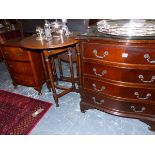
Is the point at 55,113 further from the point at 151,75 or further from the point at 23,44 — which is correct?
the point at 151,75

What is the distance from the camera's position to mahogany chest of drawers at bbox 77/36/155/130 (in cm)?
147

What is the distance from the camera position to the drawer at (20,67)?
98.5 inches

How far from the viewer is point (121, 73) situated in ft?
5.32

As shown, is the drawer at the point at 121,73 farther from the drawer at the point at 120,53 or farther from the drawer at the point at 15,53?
the drawer at the point at 15,53

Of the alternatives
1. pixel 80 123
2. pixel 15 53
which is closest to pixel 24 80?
pixel 15 53

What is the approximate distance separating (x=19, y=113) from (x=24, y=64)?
76cm

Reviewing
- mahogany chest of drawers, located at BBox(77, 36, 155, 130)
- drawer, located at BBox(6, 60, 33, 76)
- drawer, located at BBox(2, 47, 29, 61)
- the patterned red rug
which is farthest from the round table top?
the patterned red rug

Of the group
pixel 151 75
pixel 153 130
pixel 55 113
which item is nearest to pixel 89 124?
pixel 55 113

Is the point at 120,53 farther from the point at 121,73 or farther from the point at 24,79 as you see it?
the point at 24,79

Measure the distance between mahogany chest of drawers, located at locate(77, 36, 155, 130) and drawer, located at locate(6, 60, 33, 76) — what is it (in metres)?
1.01

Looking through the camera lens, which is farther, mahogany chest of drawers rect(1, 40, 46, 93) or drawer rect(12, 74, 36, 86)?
drawer rect(12, 74, 36, 86)

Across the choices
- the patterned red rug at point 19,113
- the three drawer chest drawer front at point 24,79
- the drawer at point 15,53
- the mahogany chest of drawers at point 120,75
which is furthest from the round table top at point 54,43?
the patterned red rug at point 19,113

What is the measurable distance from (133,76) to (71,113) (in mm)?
1095

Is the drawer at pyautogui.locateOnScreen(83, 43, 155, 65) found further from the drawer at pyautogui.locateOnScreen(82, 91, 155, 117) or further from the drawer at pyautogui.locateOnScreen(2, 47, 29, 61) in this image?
the drawer at pyautogui.locateOnScreen(2, 47, 29, 61)
